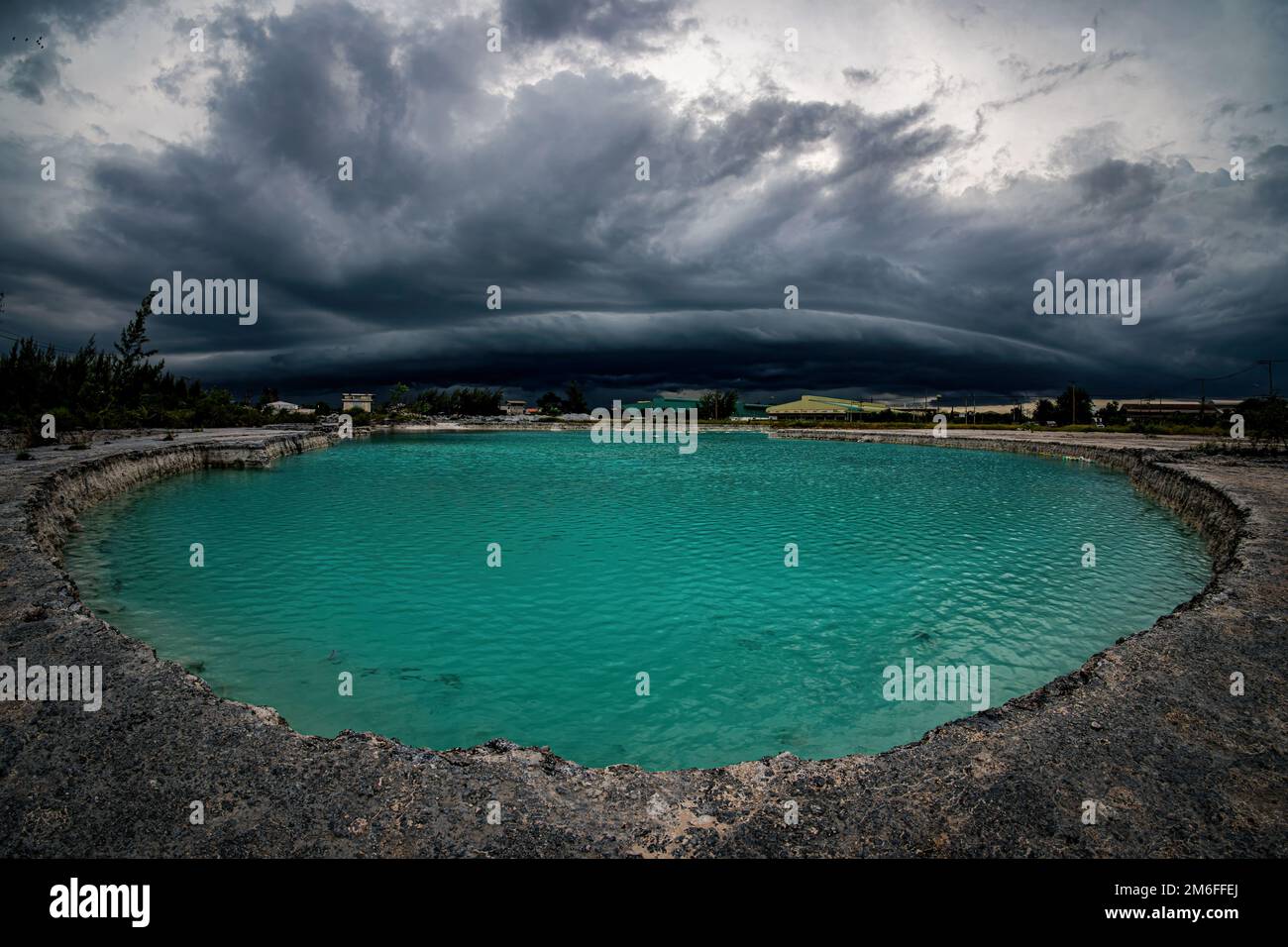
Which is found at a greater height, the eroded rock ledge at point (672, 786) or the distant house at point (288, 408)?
the distant house at point (288, 408)

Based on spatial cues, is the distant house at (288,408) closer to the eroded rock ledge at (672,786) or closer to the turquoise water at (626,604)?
the turquoise water at (626,604)

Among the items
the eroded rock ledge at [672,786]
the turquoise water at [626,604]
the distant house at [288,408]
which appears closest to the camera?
the eroded rock ledge at [672,786]

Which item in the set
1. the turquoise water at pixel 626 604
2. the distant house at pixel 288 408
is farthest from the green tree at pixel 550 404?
the turquoise water at pixel 626 604

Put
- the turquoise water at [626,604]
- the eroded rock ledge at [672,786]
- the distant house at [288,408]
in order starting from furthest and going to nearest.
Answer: the distant house at [288,408], the turquoise water at [626,604], the eroded rock ledge at [672,786]

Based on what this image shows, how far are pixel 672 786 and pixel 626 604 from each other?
794cm

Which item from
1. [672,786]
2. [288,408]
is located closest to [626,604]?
[672,786]

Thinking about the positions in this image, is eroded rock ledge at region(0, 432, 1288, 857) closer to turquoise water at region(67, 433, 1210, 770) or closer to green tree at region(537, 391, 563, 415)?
turquoise water at region(67, 433, 1210, 770)

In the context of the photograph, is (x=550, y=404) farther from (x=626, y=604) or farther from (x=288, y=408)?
(x=626, y=604)

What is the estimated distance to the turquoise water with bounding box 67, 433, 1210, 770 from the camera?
8.12 metres

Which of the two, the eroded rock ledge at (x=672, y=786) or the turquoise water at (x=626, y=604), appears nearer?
the eroded rock ledge at (x=672, y=786)

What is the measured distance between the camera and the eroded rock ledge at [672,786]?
3.81 metres

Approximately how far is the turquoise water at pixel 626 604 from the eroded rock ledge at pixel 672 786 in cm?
243

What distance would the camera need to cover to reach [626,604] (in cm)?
1247

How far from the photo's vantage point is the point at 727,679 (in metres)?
9.16
